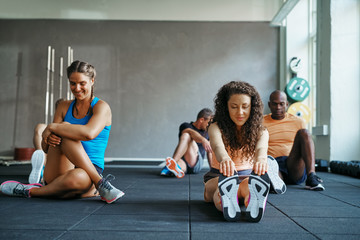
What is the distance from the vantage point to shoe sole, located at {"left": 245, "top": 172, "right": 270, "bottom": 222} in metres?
1.56

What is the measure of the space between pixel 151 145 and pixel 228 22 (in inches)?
129

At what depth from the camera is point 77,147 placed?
6.97 ft

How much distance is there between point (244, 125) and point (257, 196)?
471 mm

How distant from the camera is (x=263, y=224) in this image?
1.60 m

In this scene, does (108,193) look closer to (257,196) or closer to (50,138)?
(50,138)

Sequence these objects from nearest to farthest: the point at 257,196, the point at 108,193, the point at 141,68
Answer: the point at 257,196 < the point at 108,193 < the point at 141,68

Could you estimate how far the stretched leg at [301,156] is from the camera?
2.85 m

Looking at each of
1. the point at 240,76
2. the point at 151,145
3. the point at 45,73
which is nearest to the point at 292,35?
the point at 240,76

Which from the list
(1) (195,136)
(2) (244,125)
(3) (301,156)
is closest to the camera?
(2) (244,125)

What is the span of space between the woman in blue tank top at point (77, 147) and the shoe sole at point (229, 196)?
0.76 metres

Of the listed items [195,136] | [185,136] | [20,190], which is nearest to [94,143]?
[20,190]

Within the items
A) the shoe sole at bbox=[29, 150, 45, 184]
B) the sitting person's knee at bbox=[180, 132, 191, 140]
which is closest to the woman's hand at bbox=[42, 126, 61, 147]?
the shoe sole at bbox=[29, 150, 45, 184]

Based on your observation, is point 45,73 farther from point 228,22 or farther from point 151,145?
point 228,22

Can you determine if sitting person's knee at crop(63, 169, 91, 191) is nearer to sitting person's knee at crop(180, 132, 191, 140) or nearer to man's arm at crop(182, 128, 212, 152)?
man's arm at crop(182, 128, 212, 152)
